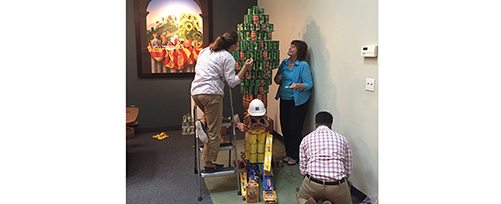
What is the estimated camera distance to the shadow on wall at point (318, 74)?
3668 mm

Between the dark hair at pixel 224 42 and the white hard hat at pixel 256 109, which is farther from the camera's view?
the white hard hat at pixel 256 109

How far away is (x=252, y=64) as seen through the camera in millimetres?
3719

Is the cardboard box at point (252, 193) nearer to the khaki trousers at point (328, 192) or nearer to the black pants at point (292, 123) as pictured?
the khaki trousers at point (328, 192)

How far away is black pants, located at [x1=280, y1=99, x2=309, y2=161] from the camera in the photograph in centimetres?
401

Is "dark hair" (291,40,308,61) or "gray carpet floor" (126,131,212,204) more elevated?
"dark hair" (291,40,308,61)

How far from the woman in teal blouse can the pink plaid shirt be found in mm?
1148

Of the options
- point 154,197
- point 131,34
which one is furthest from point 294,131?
point 131,34

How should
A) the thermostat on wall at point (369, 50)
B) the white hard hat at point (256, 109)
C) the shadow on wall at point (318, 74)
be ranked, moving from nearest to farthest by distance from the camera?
the thermostat on wall at point (369, 50) → the white hard hat at point (256, 109) → the shadow on wall at point (318, 74)

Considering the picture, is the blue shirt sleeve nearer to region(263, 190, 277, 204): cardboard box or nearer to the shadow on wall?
the shadow on wall

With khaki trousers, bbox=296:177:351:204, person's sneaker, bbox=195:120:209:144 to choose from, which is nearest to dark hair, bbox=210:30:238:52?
person's sneaker, bbox=195:120:209:144

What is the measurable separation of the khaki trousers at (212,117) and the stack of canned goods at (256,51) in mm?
573

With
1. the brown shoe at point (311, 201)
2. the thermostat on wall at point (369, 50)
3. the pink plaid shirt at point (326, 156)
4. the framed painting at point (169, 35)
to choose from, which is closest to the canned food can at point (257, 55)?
the thermostat on wall at point (369, 50)

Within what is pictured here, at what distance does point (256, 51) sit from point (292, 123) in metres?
0.86
